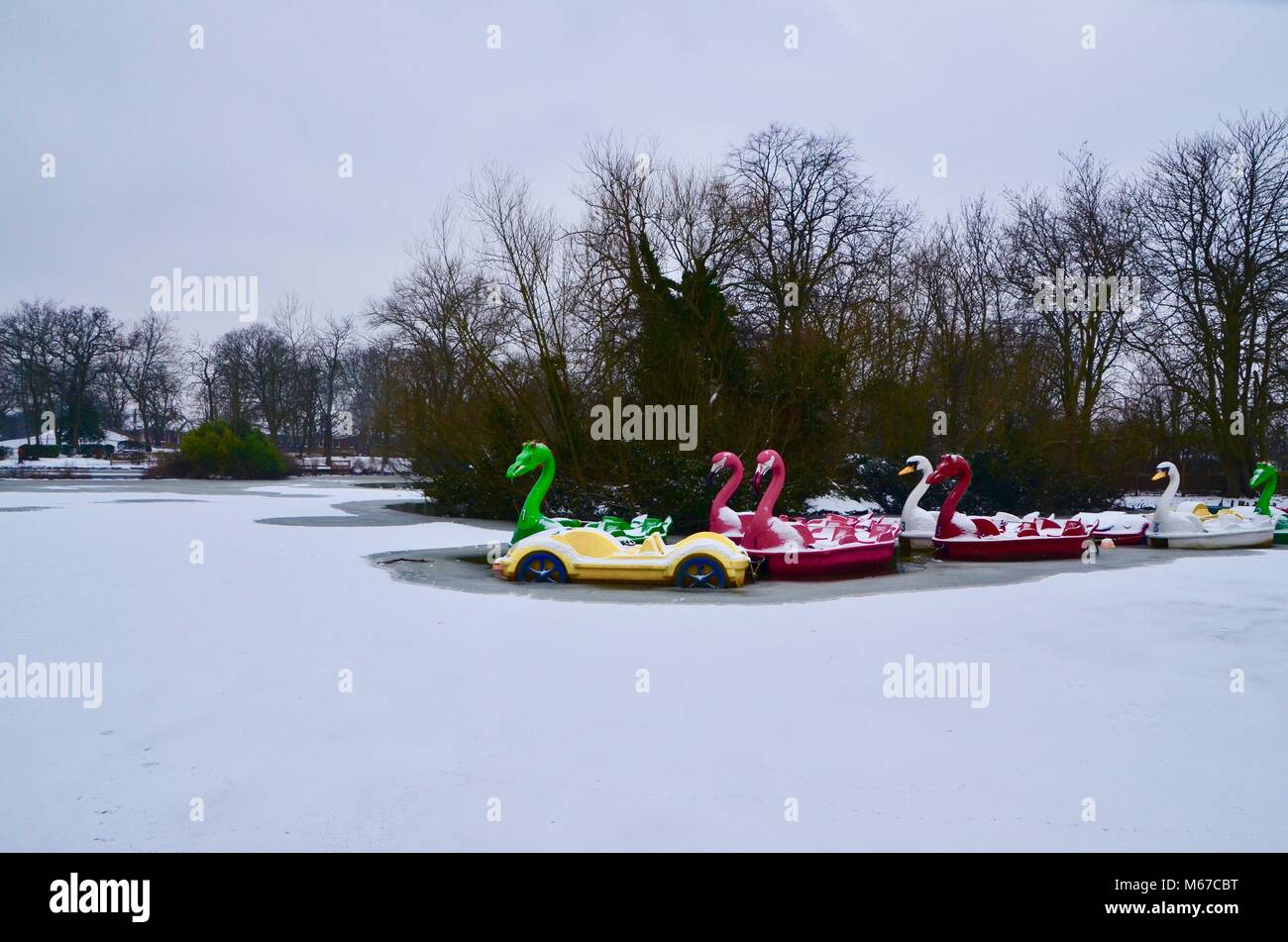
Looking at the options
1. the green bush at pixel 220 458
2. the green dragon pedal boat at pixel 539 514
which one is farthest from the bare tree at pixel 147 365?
the green dragon pedal boat at pixel 539 514

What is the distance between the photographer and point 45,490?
1126 inches

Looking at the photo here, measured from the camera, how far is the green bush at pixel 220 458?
39.9 metres

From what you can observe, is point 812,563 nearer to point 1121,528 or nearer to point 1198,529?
point 1121,528

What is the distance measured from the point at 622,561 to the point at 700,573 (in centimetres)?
99

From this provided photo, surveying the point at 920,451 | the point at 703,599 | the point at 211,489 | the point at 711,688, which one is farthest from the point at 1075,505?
the point at 211,489

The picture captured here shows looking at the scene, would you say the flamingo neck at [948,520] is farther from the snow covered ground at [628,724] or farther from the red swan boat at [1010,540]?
the snow covered ground at [628,724]

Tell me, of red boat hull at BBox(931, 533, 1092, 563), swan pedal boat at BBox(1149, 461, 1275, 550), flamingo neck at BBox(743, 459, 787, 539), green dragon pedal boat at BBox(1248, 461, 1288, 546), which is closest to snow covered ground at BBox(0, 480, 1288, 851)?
flamingo neck at BBox(743, 459, 787, 539)

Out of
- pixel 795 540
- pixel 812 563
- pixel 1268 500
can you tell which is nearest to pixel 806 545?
pixel 795 540

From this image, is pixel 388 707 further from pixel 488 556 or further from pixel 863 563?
pixel 863 563

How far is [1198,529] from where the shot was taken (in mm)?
15883

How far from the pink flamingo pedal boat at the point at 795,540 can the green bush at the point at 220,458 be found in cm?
3391

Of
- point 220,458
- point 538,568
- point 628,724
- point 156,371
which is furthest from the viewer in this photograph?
point 156,371

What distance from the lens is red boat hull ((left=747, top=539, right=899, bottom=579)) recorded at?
1194cm

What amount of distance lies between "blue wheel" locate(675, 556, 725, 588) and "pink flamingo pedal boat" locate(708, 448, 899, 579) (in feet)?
4.73
